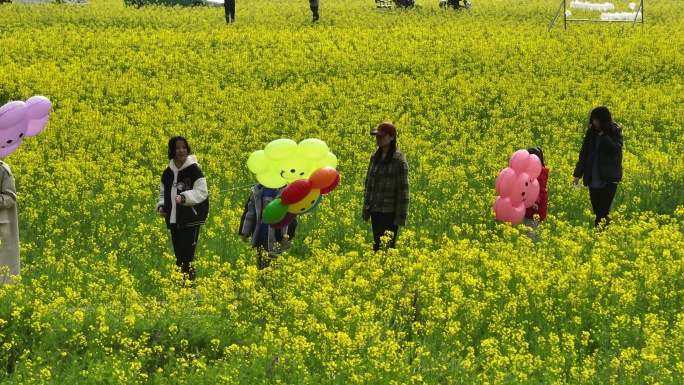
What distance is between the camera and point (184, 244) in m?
11.4

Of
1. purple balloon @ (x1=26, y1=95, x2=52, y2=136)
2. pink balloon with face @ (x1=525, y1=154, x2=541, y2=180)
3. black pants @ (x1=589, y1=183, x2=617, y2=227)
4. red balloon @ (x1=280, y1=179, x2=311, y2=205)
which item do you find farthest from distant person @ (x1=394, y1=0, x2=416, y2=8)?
red balloon @ (x1=280, y1=179, x2=311, y2=205)

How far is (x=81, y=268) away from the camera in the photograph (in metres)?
12.4

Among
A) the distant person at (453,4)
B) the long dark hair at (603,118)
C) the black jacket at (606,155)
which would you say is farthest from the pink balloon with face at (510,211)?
the distant person at (453,4)

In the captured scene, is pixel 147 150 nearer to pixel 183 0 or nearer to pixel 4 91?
pixel 4 91

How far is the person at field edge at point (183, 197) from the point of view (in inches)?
435

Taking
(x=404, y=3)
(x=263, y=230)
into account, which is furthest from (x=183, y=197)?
(x=404, y=3)

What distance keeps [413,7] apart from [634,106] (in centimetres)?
2056

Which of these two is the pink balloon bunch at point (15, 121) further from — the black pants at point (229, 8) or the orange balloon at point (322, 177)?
the black pants at point (229, 8)

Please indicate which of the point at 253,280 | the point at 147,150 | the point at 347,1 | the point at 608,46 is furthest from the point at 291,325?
the point at 347,1

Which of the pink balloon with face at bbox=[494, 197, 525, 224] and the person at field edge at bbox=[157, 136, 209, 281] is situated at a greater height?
the person at field edge at bbox=[157, 136, 209, 281]

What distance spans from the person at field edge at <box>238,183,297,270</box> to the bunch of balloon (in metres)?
0.12

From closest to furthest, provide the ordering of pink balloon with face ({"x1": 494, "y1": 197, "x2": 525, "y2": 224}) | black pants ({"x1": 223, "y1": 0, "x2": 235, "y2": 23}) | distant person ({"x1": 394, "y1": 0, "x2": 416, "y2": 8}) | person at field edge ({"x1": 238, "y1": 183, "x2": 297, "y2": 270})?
person at field edge ({"x1": 238, "y1": 183, "x2": 297, "y2": 270}) → pink balloon with face ({"x1": 494, "y1": 197, "x2": 525, "y2": 224}) → black pants ({"x1": 223, "y1": 0, "x2": 235, "y2": 23}) → distant person ({"x1": 394, "y1": 0, "x2": 416, "y2": 8})

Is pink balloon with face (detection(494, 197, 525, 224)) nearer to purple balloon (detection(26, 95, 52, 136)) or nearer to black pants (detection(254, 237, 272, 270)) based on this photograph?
black pants (detection(254, 237, 272, 270))

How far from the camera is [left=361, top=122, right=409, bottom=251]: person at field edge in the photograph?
1162 centimetres
